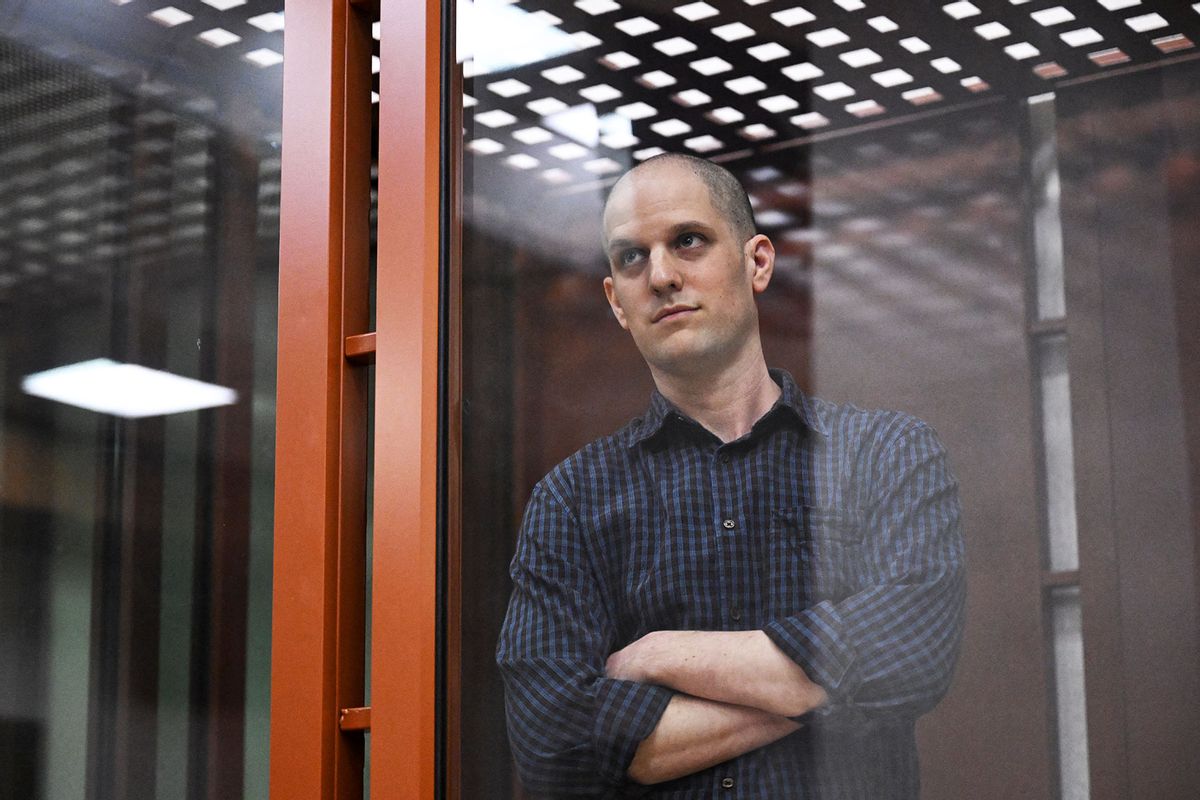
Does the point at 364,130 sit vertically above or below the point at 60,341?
above

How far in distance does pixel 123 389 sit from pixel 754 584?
2.93 ft

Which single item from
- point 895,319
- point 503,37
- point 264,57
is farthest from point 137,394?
point 895,319

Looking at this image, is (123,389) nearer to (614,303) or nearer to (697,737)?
(614,303)

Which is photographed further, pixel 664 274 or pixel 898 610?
pixel 664 274

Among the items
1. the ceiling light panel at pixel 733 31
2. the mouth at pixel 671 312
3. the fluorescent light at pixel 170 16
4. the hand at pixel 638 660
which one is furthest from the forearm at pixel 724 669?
the fluorescent light at pixel 170 16

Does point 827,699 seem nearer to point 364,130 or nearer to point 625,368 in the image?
point 625,368

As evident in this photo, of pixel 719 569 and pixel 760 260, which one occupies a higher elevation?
pixel 760 260

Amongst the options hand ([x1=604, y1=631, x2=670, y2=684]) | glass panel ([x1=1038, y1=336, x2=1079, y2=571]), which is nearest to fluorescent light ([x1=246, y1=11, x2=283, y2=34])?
hand ([x1=604, y1=631, x2=670, y2=684])

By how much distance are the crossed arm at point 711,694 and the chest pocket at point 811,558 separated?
0.05 m

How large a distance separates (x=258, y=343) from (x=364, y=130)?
0.27 m

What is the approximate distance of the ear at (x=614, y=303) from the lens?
141 centimetres

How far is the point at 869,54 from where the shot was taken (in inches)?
52.1

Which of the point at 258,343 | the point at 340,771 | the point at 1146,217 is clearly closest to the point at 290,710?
the point at 340,771

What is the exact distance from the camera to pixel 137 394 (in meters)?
1.79
